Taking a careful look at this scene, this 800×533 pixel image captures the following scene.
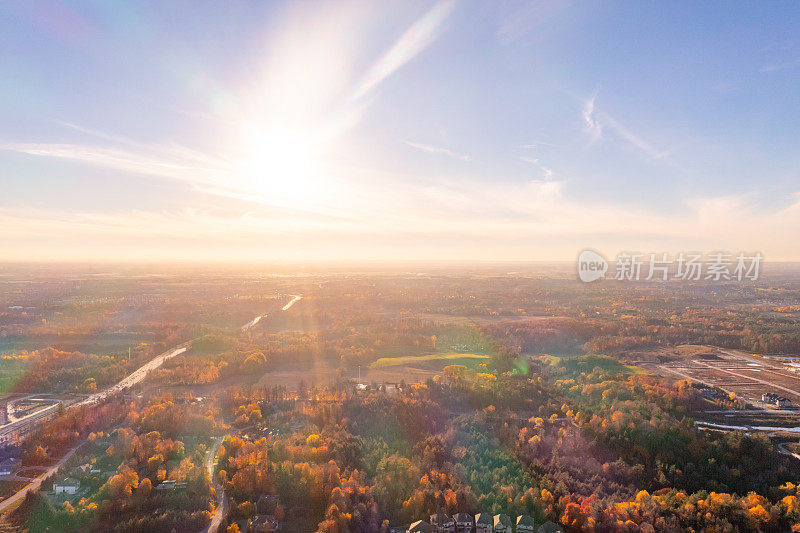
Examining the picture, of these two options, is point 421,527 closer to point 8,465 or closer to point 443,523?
point 443,523

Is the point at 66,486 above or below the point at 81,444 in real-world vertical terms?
above

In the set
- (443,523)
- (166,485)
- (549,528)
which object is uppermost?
(549,528)

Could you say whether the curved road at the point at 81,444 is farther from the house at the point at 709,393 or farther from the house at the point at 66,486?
the house at the point at 709,393

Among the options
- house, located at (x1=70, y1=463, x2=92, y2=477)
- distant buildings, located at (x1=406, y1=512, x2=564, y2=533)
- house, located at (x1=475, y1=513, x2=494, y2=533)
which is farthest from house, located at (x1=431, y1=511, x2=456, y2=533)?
house, located at (x1=70, y1=463, x2=92, y2=477)

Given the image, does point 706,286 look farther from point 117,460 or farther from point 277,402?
point 117,460

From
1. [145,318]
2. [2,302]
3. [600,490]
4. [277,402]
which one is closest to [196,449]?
[277,402]

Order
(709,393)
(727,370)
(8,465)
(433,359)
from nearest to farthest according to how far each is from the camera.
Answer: (8,465) → (709,393) → (727,370) → (433,359)

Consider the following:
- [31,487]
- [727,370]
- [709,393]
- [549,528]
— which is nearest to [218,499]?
[31,487]
